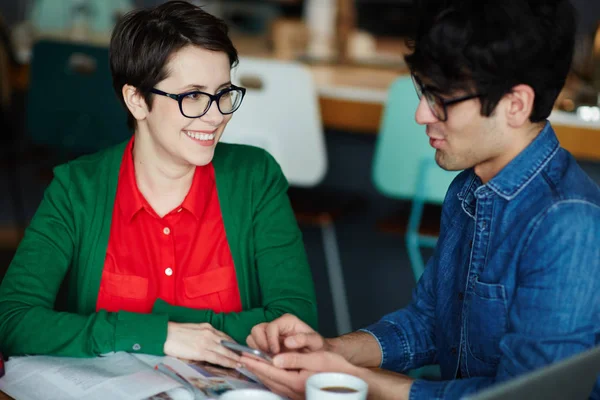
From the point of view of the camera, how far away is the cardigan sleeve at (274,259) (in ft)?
5.02

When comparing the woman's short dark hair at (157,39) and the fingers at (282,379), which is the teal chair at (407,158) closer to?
the woman's short dark hair at (157,39)

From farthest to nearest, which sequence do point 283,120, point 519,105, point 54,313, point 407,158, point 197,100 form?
point 283,120
point 407,158
point 197,100
point 54,313
point 519,105

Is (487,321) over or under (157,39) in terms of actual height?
under

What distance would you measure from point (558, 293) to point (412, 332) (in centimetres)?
42

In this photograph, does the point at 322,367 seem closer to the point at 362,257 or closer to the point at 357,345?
the point at 357,345

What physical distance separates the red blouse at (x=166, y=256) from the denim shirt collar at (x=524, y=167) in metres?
0.59

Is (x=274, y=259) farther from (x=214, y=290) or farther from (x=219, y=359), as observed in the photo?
(x=219, y=359)

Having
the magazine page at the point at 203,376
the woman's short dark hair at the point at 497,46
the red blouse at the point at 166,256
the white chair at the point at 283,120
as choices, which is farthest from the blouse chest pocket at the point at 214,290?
the white chair at the point at 283,120

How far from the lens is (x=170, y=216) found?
1.59m

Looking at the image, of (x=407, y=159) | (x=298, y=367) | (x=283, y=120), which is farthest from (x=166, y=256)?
(x=283, y=120)

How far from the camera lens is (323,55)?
3.82m

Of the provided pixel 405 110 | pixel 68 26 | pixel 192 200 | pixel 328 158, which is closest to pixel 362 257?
pixel 328 158

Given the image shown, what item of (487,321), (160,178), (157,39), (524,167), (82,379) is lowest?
(82,379)

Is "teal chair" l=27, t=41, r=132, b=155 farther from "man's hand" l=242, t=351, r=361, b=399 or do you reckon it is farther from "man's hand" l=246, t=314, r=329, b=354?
"man's hand" l=242, t=351, r=361, b=399
